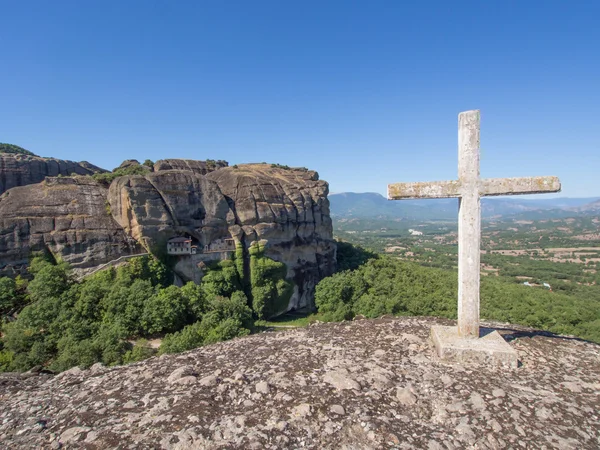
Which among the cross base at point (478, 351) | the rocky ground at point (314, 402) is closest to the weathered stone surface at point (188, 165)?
the rocky ground at point (314, 402)

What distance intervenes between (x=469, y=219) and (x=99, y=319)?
19.7 metres

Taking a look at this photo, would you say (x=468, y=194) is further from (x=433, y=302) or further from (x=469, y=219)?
(x=433, y=302)

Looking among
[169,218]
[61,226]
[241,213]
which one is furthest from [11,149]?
[241,213]

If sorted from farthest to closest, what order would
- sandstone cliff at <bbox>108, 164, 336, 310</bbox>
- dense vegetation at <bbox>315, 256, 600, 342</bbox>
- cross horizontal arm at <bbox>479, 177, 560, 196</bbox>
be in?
1. sandstone cliff at <bbox>108, 164, 336, 310</bbox>
2. dense vegetation at <bbox>315, 256, 600, 342</bbox>
3. cross horizontal arm at <bbox>479, 177, 560, 196</bbox>

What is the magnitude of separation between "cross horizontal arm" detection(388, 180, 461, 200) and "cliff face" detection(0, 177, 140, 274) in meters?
23.7

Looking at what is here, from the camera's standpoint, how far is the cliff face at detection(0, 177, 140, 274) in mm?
21828

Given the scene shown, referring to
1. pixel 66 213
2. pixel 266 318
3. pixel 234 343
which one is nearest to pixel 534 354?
A: pixel 234 343

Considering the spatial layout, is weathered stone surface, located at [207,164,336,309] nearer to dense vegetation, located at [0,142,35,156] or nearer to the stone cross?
the stone cross

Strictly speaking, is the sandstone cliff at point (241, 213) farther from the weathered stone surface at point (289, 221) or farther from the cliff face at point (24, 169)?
the cliff face at point (24, 169)

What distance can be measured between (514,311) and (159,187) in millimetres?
28665

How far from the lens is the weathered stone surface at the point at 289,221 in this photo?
97.4ft

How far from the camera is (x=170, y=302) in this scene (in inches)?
712

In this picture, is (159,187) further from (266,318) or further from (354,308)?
(354,308)

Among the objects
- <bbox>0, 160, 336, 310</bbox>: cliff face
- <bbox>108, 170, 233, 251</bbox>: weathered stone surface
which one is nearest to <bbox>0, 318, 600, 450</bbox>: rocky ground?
<bbox>0, 160, 336, 310</bbox>: cliff face
